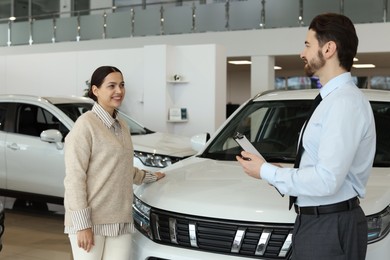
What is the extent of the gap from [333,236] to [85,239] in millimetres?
1162

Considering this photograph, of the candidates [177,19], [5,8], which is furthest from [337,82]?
[5,8]

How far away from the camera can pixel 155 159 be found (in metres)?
5.39

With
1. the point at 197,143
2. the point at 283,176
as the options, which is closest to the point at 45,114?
the point at 197,143

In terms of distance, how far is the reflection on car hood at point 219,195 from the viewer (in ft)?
7.52

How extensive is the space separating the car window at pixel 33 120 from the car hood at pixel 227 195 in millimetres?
3235

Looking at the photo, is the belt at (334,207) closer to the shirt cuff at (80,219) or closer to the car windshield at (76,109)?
the shirt cuff at (80,219)

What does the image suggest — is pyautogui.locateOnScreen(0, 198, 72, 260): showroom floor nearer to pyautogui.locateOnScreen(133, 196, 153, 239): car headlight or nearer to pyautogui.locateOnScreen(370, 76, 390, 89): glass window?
pyautogui.locateOnScreen(133, 196, 153, 239): car headlight

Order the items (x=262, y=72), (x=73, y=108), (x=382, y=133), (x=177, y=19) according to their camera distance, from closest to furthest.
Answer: (x=382, y=133)
(x=73, y=108)
(x=262, y=72)
(x=177, y=19)

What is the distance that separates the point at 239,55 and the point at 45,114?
7147mm

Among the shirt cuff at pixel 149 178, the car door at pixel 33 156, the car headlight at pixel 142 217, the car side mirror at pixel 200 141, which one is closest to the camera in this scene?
the car headlight at pixel 142 217

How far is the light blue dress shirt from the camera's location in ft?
5.40

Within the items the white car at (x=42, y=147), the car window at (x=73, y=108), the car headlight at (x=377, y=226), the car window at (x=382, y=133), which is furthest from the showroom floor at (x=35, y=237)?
the car headlight at (x=377, y=226)

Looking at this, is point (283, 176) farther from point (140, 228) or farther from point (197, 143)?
point (197, 143)

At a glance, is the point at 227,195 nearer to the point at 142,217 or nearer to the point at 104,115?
the point at 142,217
